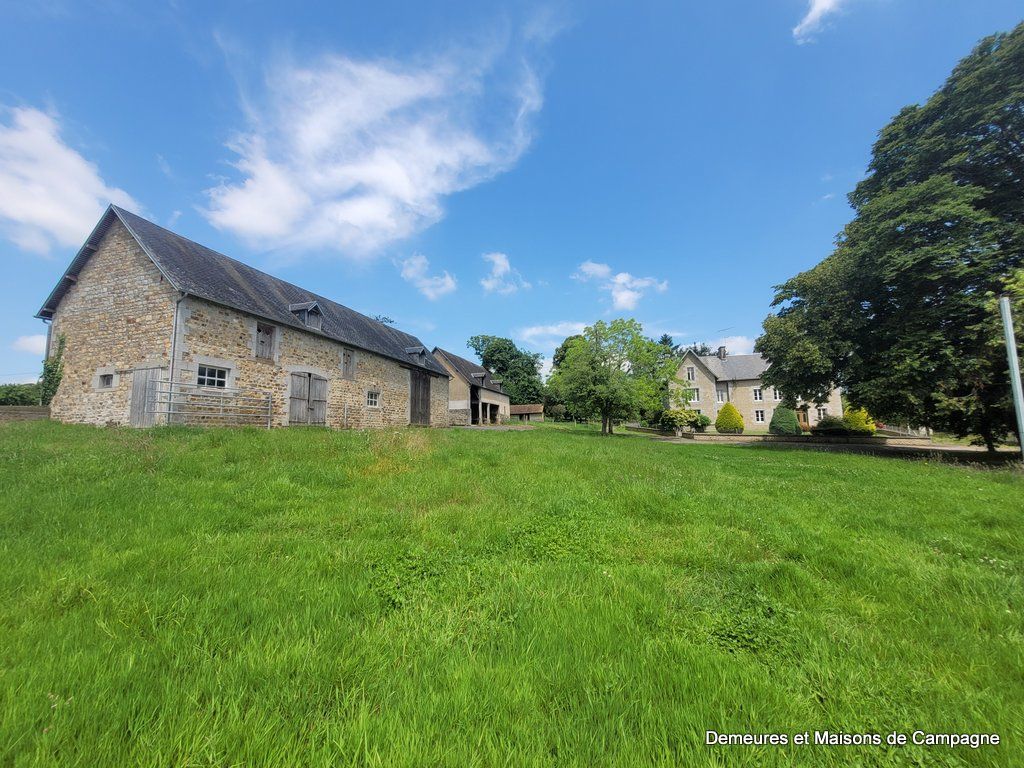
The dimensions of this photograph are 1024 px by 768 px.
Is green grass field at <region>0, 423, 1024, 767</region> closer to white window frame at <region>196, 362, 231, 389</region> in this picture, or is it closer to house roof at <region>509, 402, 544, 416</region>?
white window frame at <region>196, 362, 231, 389</region>

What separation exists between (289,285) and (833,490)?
87.4 ft

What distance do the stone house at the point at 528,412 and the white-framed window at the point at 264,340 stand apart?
47561mm

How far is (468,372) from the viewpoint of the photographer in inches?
1639

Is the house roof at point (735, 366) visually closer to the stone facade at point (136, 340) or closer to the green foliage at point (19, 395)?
the stone facade at point (136, 340)

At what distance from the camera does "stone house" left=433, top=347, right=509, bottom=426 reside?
126 feet

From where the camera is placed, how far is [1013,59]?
15.1 m

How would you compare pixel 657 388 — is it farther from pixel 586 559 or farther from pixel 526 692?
pixel 526 692

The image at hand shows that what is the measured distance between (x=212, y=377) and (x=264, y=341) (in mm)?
2886

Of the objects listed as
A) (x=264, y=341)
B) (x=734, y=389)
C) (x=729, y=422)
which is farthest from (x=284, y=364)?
(x=734, y=389)

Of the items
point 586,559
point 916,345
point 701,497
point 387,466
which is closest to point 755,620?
point 586,559

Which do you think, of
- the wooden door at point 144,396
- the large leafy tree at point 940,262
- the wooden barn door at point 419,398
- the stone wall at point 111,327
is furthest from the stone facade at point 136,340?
the large leafy tree at point 940,262

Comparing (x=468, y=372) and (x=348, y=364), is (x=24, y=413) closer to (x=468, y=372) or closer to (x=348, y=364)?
(x=348, y=364)

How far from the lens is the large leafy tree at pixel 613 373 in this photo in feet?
89.5

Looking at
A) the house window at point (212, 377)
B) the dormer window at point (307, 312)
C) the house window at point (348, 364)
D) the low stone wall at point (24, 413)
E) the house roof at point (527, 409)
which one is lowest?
the low stone wall at point (24, 413)
